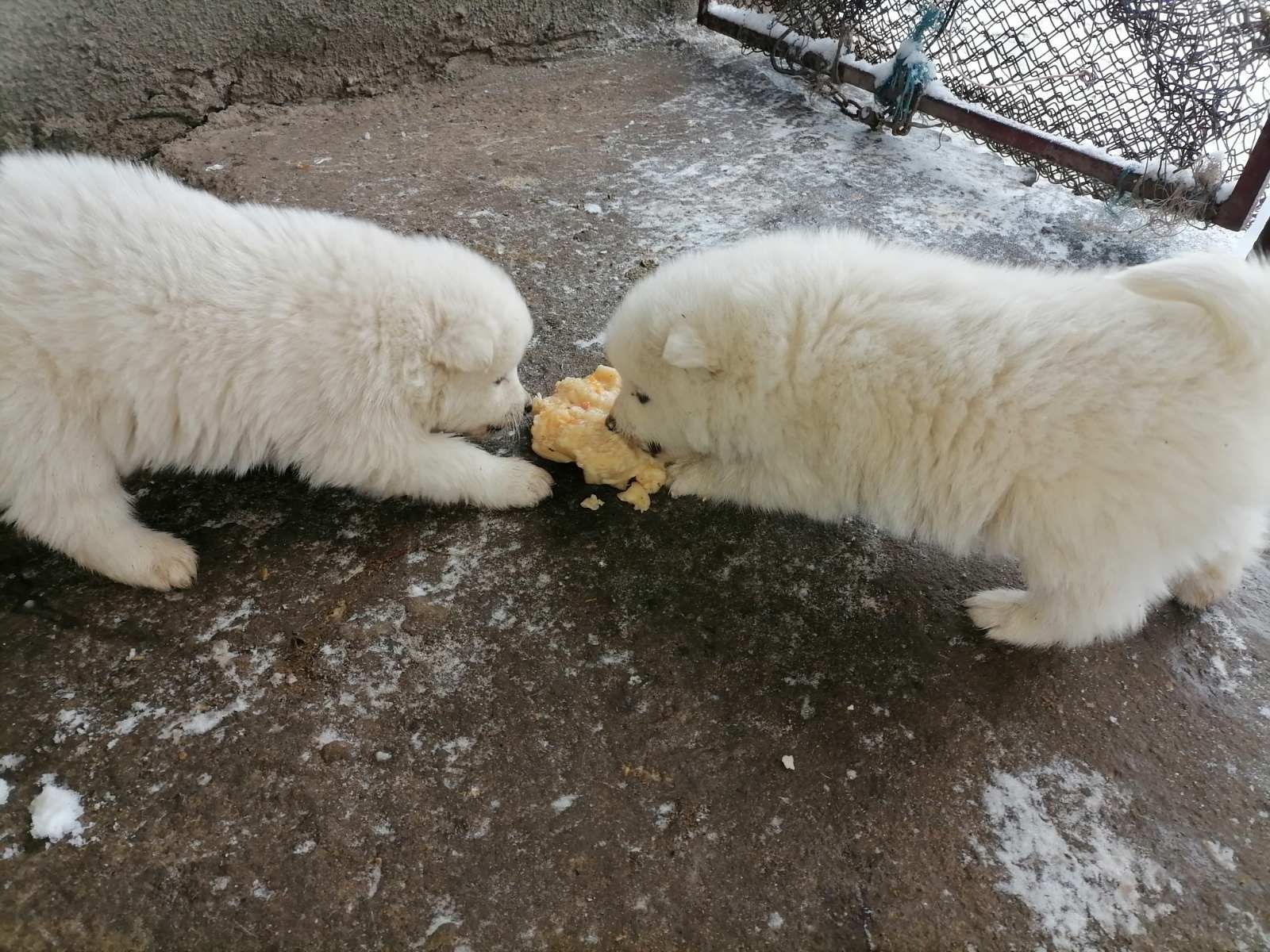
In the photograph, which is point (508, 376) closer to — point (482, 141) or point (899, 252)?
point (899, 252)

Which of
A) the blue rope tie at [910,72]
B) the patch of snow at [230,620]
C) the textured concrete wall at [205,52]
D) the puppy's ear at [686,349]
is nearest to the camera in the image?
the patch of snow at [230,620]

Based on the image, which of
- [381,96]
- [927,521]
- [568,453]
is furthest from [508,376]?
[381,96]

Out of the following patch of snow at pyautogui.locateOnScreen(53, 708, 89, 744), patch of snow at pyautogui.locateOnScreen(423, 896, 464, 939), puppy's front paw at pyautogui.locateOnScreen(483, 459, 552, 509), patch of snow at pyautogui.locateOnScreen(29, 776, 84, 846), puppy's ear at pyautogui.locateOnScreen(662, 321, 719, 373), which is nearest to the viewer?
patch of snow at pyautogui.locateOnScreen(423, 896, 464, 939)

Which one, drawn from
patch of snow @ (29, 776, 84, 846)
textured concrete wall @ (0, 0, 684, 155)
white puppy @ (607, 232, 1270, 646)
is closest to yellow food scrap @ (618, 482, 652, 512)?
white puppy @ (607, 232, 1270, 646)

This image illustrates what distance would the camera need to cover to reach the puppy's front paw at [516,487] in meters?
3.09

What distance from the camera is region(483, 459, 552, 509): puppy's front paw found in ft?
10.1

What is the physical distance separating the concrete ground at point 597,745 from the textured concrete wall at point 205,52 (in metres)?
2.84

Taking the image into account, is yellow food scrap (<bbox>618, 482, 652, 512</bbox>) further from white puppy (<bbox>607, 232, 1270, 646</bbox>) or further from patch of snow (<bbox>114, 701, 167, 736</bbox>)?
patch of snow (<bbox>114, 701, 167, 736</bbox>)

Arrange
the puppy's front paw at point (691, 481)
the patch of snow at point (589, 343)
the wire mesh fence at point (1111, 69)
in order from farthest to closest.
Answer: the wire mesh fence at point (1111, 69) < the patch of snow at point (589, 343) < the puppy's front paw at point (691, 481)

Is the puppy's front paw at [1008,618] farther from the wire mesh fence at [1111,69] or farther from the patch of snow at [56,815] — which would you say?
the wire mesh fence at [1111,69]

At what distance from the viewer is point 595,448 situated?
3.22 m

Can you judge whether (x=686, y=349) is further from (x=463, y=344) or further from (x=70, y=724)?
(x=70, y=724)

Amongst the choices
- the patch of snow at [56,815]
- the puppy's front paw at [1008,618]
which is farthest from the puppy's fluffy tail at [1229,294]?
the patch of snow at [56,815]

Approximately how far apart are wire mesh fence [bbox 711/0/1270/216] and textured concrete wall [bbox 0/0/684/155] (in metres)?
2.56
